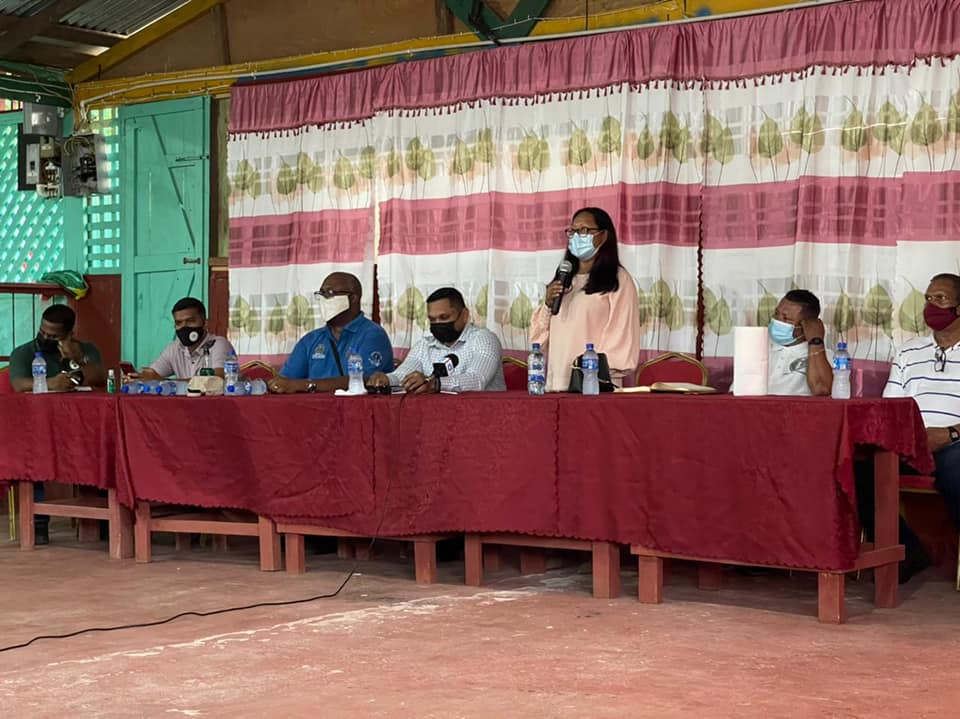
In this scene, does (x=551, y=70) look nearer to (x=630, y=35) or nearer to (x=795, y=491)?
(x=630, y=35)

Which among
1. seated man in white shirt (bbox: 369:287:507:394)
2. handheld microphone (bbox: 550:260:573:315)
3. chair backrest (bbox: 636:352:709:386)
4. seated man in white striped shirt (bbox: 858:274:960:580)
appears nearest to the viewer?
seated man in white striped shirt (bbox: 858:274:960:580)

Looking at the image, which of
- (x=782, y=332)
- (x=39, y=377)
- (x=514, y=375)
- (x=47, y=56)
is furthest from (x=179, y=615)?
(x=47, y=56)

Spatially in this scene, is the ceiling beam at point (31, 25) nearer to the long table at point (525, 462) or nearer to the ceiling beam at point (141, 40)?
the ceiling beam at point (141, 40)

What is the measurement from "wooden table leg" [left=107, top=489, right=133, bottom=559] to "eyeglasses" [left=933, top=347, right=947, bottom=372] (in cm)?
356

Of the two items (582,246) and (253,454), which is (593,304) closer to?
(582,246)

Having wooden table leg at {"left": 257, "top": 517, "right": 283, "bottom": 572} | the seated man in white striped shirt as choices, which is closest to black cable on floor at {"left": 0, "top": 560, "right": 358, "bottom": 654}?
wooden table leg at {"left": 257, "top": 517, "right": 283, "bottom": 572}

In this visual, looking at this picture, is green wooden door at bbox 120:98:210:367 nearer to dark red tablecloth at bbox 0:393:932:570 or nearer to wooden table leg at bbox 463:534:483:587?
dark red tablecloth at bbox 0:393:932:570

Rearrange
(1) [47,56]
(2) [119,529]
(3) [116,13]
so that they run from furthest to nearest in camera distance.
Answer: (1) [47,56] < (3) [116,13] < (2) [119,529]

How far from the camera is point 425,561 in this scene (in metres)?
5.13

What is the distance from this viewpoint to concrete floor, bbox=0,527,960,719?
3.31 metres

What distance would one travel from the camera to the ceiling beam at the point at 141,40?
8.72 meters

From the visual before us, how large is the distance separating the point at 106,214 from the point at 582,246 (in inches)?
192

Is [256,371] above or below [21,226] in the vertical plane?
below

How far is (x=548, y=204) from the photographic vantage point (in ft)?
23.2
